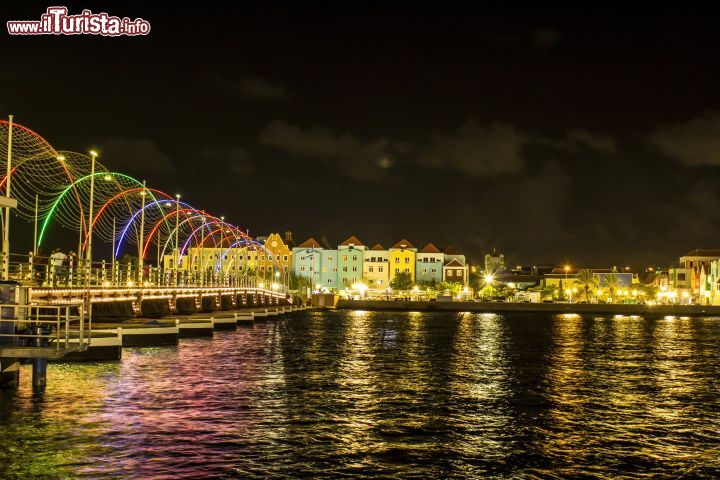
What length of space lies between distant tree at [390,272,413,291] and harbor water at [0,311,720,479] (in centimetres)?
14687

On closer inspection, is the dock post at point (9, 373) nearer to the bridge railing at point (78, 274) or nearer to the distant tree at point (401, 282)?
the bridge railing at point (78, 274)

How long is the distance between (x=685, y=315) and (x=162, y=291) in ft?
395

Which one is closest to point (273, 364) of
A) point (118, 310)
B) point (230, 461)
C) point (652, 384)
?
point (118, 310)

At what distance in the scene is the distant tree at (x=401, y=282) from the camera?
195750 millimetres

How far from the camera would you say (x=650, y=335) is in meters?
81.3

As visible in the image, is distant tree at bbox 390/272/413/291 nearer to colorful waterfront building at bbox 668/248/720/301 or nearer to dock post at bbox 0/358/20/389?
colorful waterfront building at bbox 668/248/720/301

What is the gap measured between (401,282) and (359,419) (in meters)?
170

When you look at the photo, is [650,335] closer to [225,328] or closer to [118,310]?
[225,328]

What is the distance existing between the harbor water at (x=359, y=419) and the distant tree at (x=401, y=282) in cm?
14687

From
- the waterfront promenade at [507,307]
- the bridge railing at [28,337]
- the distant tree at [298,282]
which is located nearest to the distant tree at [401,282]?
the distant tree at [298,282]

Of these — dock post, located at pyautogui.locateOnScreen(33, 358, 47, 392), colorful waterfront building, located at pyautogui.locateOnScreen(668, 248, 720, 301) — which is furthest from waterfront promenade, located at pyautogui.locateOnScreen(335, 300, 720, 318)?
dock post, located at pyautogui.locateOnScreen(33, 358, 47, 392)

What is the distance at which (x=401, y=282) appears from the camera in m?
196

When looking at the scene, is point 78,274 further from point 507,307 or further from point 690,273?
point 690,273

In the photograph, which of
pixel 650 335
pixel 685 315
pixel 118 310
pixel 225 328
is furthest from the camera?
pixel 685 315
